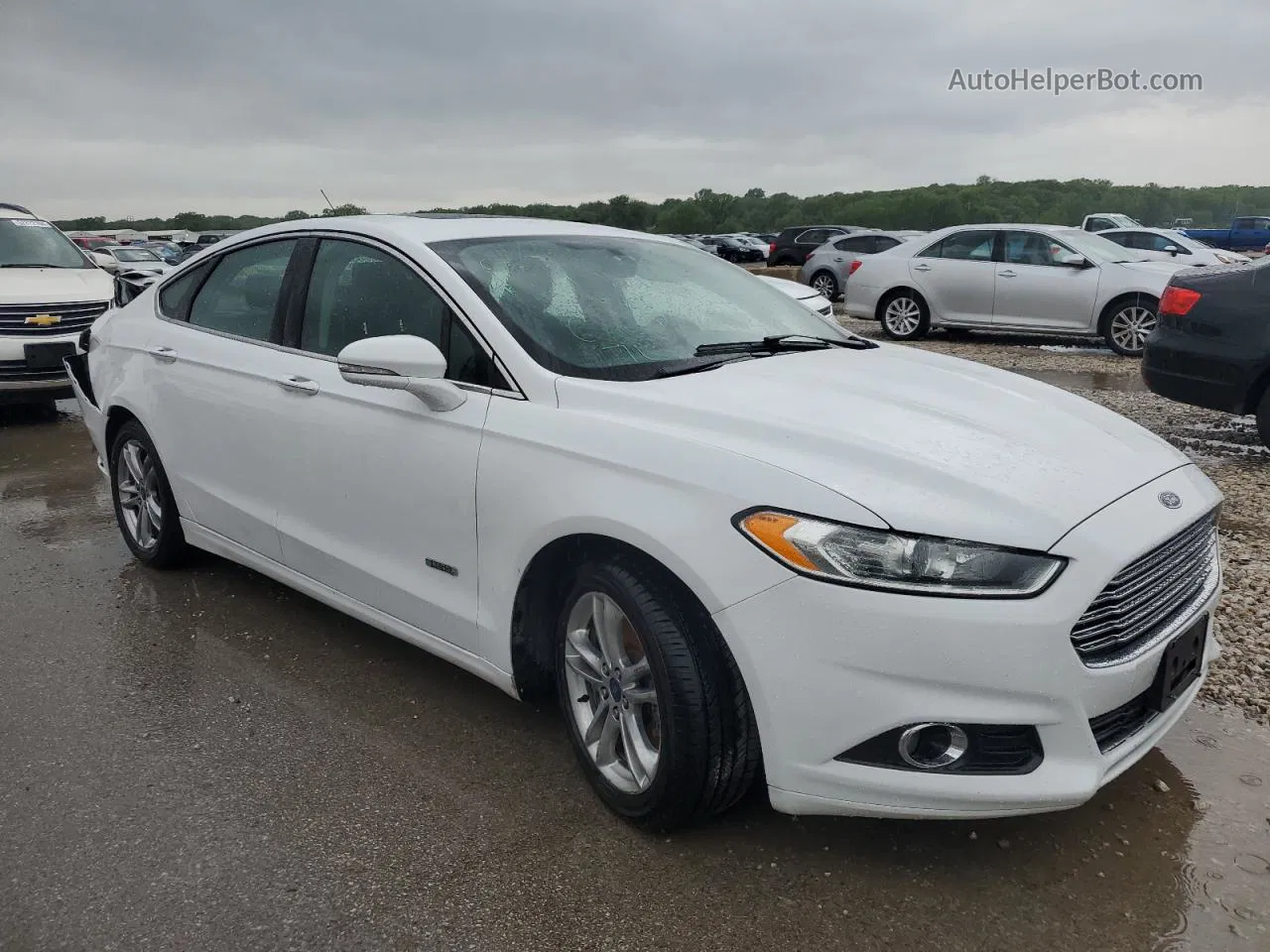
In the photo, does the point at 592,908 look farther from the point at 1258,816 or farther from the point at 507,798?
the point at 1258,816

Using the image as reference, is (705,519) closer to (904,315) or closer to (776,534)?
(776,534)

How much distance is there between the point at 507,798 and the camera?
296 centimetres

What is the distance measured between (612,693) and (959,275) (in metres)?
12.0

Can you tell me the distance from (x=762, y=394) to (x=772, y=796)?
3.36 feet

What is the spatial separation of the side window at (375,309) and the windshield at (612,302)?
136 mm

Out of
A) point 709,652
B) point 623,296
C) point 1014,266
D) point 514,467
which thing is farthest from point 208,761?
point 1014,266

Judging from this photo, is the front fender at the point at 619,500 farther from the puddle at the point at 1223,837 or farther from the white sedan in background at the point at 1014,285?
the white sedan in background at the point at 1014,285

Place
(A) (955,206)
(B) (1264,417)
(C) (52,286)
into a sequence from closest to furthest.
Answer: (B) (1264,417), (C) (52,286), (A) (955,206)

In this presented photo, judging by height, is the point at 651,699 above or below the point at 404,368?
below

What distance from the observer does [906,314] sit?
556 inches

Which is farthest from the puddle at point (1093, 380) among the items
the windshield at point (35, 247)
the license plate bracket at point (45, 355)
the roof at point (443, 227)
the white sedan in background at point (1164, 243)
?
the windshield at point (35, 247)

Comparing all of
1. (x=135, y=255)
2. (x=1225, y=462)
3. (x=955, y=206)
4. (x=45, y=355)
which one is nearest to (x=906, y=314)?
(x=1225, y=462)

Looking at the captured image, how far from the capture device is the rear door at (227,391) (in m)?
3.86

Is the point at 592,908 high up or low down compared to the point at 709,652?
down
